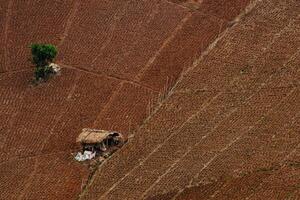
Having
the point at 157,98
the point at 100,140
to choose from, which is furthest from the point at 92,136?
the point at 157,98

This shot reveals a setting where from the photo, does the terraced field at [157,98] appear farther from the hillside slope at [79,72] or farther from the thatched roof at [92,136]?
the thatched roof at [92,136]

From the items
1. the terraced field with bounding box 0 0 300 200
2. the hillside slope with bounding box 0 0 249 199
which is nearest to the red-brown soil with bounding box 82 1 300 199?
the terraced field with bounding box 0 0 300 200

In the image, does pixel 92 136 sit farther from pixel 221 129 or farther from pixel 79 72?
pixel 79 72

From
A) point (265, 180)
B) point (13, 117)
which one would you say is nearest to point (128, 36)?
point (13, 117)

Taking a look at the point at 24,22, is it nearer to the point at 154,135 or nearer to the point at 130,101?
the point at 130,101

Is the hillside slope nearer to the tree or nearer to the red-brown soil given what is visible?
the tree

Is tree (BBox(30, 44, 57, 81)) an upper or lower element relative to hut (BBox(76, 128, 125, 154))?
upper
